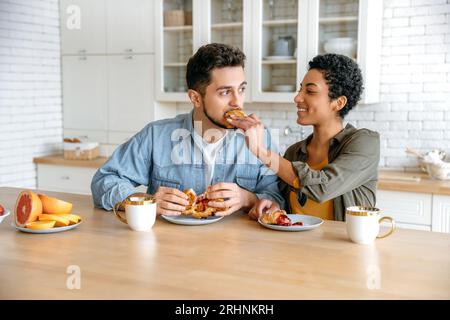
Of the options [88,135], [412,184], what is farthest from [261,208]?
[88,135]

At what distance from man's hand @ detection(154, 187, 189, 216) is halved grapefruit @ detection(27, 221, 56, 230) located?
388mm

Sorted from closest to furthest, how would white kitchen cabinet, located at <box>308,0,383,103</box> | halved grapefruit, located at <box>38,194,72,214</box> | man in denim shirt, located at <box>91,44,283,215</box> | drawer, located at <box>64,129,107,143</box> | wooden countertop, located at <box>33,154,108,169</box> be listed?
halved grapefruit, located at <box>38,194,72,214</box> < man in denim shirt, located at <box>91,44,283,215</box> < white kitchen cabinet, located at <box>308,0,383,103</box> < wooden countertop, located at <box>33,154,108,169</box> < drawer, located at <box>64,129,107,143</box>

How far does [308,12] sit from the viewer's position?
408cm

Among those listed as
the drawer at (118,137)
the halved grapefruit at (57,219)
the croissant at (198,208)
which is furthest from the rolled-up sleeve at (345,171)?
the drawer at (118,137)

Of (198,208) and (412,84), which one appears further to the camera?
(412,84)

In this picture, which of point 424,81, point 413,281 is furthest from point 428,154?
point 413,281

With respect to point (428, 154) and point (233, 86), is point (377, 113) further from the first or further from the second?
point (233, 86)

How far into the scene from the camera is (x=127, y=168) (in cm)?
254

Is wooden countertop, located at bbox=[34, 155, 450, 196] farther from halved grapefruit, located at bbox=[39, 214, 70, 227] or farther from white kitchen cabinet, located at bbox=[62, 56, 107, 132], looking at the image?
white kitchen cabinet, located at bbox=[62, 56, 107, 132]

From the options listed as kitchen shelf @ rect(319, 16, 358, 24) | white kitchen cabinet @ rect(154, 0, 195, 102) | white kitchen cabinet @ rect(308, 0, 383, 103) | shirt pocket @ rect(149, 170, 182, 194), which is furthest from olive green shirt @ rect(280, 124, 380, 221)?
white kitchen cabinet @ rect(154, 0, 195, 102)

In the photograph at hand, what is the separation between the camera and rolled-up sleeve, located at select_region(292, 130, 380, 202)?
2172 mm

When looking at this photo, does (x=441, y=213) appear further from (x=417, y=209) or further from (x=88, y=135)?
(x=88, y=135)

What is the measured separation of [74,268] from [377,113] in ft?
10.5

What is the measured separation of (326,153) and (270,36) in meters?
1.96
